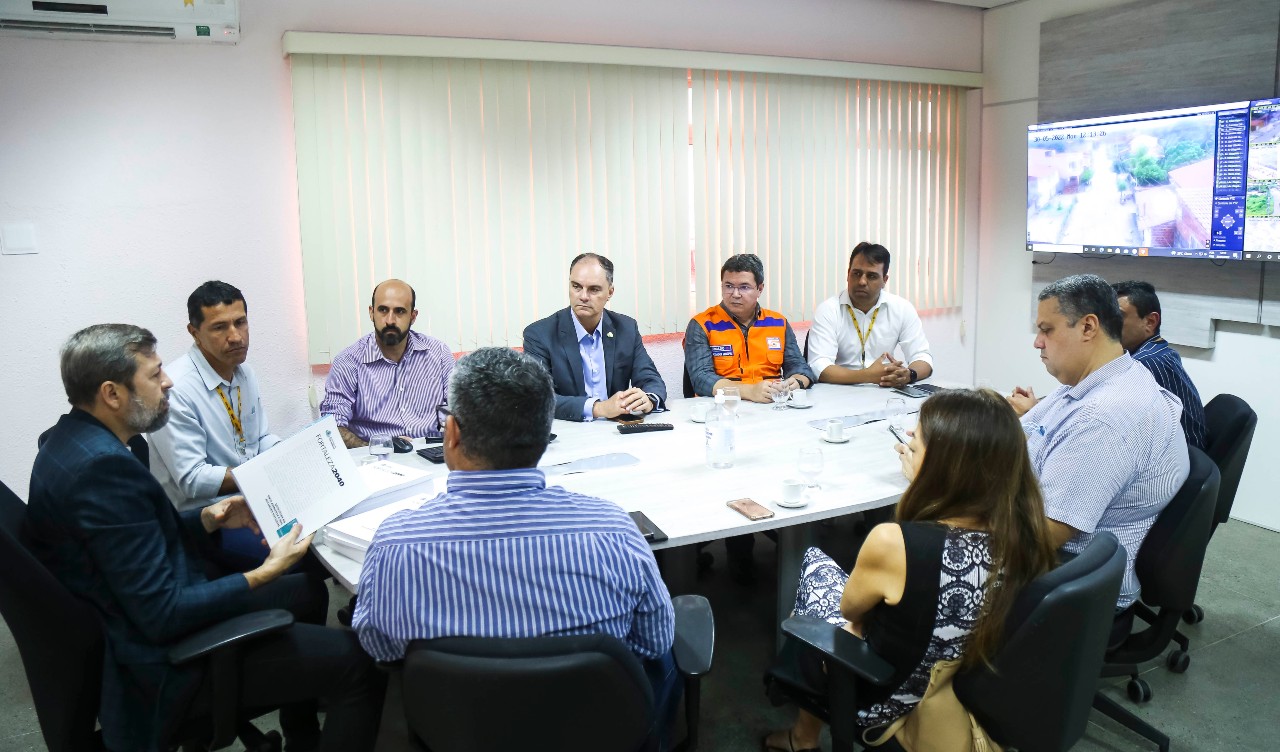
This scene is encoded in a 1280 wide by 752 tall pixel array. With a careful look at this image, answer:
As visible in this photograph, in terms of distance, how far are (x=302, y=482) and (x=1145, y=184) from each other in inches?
177

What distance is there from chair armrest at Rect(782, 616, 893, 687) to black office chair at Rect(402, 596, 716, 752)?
0.52 m

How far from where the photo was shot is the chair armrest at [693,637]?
192 centimetres

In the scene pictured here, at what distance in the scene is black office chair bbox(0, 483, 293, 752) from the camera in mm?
1854

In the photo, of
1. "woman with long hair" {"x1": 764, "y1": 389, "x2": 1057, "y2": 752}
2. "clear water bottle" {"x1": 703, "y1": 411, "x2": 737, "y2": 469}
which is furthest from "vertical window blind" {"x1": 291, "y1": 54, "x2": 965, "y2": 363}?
"woman with long hair" {"x1": 764, "y1": 389, "x2": 1057, "y2": 752}

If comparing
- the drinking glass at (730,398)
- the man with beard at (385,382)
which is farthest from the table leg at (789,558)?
the man with beard at (385,382)

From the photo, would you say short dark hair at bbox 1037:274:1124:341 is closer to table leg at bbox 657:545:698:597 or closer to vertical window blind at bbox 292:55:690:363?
table leg at bbox 657:545:698:597

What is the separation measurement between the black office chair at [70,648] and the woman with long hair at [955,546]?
4.37ft

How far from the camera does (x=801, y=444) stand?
3.38 m

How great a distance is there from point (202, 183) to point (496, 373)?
3.17 meters

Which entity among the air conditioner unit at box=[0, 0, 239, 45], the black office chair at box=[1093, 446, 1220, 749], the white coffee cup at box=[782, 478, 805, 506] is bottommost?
the black office chair at box=[1093, 446, 1220, 749]

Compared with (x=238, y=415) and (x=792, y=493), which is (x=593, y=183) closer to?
(x=238, y=415)

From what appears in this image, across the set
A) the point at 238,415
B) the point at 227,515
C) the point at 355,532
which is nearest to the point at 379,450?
the point at 238,415

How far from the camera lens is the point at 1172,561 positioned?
97.4 inches

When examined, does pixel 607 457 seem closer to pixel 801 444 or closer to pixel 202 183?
pixel 801 444
